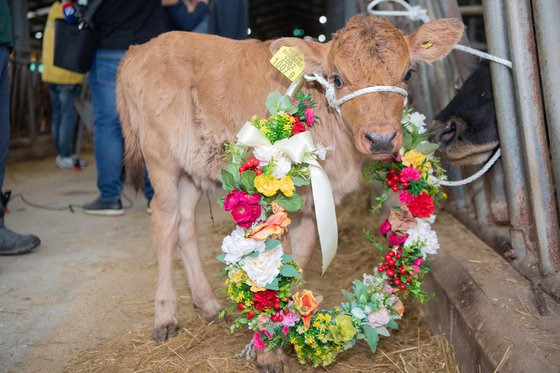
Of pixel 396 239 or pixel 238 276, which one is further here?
pixel 396 239

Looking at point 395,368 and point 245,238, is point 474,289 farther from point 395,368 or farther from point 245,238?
point 245,238

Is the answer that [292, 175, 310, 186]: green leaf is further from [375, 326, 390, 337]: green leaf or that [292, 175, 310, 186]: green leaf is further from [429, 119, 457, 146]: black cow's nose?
[429, 119, 457, 146]: black cow's nose

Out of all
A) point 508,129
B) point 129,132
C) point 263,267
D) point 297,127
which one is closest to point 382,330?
point 263,267

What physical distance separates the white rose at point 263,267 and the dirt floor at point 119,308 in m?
0.61

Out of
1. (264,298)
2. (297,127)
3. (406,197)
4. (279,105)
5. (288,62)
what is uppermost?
(288,62)

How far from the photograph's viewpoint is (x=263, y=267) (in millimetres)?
2387

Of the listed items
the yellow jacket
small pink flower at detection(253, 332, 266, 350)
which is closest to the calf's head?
small pink flower at detection(253, 332, 266, 350)

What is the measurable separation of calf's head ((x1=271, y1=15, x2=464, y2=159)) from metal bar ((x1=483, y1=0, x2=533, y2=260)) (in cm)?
36

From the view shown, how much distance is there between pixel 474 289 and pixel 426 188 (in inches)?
20.7

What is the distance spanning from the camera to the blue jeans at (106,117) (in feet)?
17.3

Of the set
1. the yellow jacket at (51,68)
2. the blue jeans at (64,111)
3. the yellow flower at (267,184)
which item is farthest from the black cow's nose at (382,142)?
the blue jeans at (64,111)

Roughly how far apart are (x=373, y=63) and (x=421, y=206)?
2.36 feet

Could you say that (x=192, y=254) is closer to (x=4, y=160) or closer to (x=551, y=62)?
(x=4, y=160)

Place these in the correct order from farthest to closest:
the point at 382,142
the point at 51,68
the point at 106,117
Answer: the point at 51,68 → the point at 106,117 → the point at 382,142
